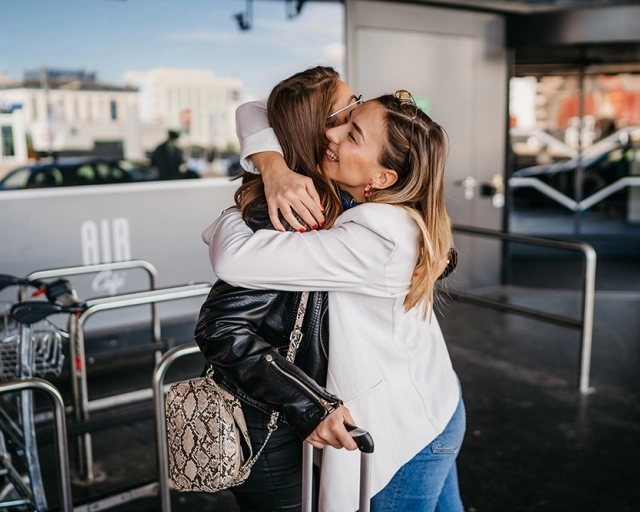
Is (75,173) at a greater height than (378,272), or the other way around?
(75,173)

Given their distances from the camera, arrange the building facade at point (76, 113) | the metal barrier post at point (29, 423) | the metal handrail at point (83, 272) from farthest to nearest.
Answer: the building facade at point (76, 113) → the metal handrail at point (83, 272) → the metal barrier post at point (29, 423)

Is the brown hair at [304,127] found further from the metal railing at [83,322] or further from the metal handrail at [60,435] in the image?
the metal railing at [83,322]

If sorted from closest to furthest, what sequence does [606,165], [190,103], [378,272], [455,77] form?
[378,272] → [190,103] → [455,77] → [606,165]

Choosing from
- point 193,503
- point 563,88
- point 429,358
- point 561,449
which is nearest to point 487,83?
point 563,88

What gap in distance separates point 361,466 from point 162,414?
111cm

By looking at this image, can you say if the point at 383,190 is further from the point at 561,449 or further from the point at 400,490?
the point at 561,449

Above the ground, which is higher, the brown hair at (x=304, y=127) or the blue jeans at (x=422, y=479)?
the brown hair at (x=304, y=127)

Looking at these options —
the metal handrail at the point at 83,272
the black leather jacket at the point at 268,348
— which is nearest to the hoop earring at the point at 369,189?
the black leather jacket at the point at 268,348

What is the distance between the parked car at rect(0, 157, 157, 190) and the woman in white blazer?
3.80 meters

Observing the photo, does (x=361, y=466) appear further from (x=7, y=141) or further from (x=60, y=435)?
(x=7, y=141)

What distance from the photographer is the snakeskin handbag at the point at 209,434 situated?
4.38ft

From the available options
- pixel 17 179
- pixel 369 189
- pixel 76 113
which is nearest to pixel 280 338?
pixel 369 189

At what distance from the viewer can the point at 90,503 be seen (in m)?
2.37

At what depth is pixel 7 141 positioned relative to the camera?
4.72 meters
